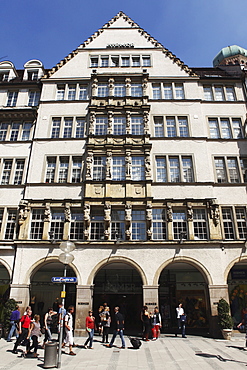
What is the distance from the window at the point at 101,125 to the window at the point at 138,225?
7.25 metres

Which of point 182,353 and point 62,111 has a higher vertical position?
point 62,111

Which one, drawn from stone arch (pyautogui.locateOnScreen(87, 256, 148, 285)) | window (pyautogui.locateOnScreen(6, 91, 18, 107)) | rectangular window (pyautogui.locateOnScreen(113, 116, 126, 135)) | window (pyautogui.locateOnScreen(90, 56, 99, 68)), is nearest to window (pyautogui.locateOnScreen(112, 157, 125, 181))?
rectangular window (pyautogui.locateOnScreen(113, 116, 126, 135))

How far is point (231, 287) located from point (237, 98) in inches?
624

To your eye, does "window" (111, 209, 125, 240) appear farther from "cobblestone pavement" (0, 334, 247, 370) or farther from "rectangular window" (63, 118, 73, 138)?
"rectangular window" (63, 118, 73, 138)

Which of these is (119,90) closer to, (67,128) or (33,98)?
(67,128)

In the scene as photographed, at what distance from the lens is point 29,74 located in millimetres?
28031

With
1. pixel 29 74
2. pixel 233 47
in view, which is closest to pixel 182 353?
pixel 29 74

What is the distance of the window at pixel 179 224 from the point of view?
1991 centimetres

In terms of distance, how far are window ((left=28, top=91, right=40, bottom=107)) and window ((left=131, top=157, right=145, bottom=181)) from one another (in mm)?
10935

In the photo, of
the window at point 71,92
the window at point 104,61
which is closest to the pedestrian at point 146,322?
the window at point 71,92

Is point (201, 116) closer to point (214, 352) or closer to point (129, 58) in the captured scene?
point (129, 58)

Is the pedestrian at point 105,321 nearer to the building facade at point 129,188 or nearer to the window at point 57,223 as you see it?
the building facade at point 129,188

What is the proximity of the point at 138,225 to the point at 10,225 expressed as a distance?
30.7 feet

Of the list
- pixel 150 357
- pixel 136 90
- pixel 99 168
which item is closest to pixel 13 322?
pixel 150 357
